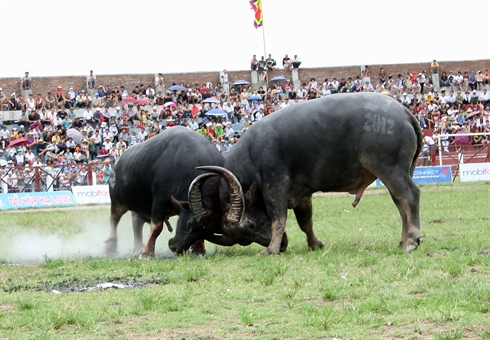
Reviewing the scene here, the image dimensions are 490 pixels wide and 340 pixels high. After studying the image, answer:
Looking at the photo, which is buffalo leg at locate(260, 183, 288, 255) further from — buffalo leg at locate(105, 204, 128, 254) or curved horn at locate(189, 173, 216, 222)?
buffalo leg at locate(105, 204, 128, 254)

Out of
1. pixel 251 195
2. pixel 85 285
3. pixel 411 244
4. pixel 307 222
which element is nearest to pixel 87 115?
pixel 307 222

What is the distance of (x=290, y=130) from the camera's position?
12.2 m

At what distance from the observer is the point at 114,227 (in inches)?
608

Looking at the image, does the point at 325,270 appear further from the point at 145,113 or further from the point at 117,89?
the point at 117,89

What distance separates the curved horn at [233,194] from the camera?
12.1 m

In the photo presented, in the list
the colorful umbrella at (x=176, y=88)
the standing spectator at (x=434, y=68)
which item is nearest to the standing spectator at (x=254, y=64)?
the colorful umbrella at (x=176, y=88)

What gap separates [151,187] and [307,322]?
6.87m

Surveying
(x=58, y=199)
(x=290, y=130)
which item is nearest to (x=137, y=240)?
(x=290, y=130)

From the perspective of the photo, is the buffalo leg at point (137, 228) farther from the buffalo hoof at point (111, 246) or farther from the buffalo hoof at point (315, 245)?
the buffalo hoof at point (315, 245)

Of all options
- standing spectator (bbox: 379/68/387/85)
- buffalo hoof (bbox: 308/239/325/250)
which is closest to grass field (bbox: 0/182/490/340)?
buffalo hoof (bbox: 308/239/325/250)

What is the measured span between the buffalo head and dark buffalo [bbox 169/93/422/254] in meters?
0.02

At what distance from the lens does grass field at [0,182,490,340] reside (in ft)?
22.8

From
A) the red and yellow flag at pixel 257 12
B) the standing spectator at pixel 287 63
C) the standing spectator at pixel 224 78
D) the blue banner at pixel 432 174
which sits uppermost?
the red and yellow flag at pixel 257 12

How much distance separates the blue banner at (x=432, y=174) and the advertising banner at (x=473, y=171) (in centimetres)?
52
